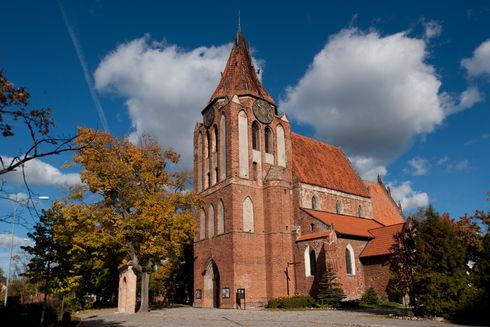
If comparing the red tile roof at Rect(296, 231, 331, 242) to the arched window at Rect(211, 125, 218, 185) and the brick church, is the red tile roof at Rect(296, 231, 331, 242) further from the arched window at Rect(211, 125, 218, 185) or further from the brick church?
the arched window at Rect(211, 125, 218, 185)

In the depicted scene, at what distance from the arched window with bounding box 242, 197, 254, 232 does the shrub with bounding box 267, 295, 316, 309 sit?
572cm

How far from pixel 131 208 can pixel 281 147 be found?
14.2 meters

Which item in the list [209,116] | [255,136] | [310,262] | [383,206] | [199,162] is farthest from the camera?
[383,206]

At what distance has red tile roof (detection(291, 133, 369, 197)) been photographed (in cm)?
3741

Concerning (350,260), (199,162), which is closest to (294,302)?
(350,260)

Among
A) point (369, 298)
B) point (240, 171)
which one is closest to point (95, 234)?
point (240, 171)

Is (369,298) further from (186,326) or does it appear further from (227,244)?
(186,326)

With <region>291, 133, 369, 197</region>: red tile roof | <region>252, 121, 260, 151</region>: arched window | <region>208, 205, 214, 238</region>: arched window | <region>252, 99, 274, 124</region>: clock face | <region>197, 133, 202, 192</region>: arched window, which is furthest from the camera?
<region>291, 133, 369, 197</region>: red tile roof

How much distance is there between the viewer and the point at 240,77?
1463 inches

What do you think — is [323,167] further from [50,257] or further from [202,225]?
[50,257]

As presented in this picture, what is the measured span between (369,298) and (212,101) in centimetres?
2009

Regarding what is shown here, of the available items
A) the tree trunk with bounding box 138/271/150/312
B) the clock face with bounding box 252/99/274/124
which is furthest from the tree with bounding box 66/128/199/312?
the clock face with bounding box 252/99/274/124

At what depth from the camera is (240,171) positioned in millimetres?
33094

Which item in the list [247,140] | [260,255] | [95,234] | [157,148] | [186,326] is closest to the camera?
[186,326]
